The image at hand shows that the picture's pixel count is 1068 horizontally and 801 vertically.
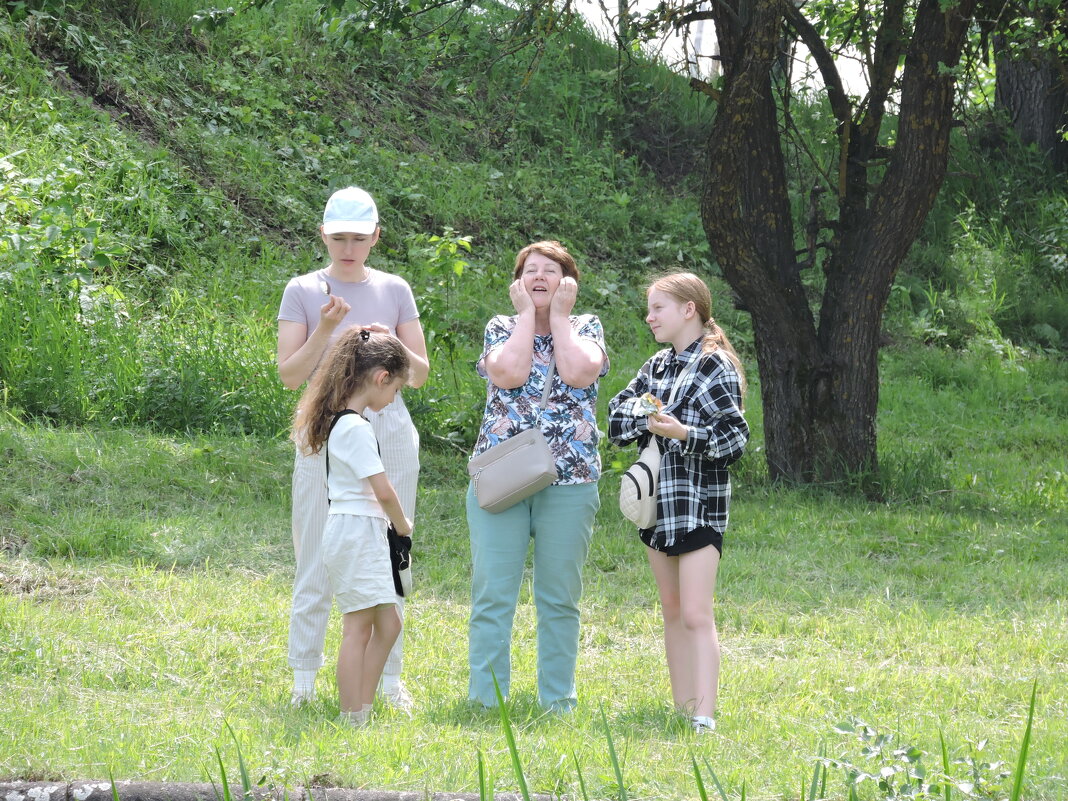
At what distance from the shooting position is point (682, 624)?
430 centimetres

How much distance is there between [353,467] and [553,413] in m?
0.76

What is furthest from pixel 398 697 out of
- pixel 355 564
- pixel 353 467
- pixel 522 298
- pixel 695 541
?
pixel 522 298

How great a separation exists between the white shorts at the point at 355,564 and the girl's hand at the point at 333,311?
0.71 meters

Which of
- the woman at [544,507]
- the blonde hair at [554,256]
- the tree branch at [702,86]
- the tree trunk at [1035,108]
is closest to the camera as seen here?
the woman at [544,507]

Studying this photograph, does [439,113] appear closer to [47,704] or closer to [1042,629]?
[1042,629]

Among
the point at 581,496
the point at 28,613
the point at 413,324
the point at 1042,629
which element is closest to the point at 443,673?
the point at 581,496

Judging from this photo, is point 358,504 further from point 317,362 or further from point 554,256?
point 554,256

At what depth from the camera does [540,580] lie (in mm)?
4340

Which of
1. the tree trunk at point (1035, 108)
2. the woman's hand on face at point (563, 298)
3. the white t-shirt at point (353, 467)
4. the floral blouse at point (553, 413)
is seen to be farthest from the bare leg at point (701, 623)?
the tree trunk at point (1035, 108)

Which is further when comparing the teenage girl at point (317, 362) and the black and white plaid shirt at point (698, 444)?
the teenage girl at point (317, 362)

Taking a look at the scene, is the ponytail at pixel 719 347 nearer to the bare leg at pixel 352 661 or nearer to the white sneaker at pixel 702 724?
the white sneaker at pixel 702 724

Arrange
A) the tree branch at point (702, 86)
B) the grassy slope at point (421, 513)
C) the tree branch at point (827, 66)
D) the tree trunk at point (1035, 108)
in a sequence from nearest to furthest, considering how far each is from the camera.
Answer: the grassy slope at point (421, 513)
the tree branch at point (702, 86)
the tree branch at point (827, 66)
the tree trunk at point (1035, 108)

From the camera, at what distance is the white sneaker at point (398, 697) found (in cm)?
429

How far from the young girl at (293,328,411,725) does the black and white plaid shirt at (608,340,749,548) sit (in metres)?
0.87
